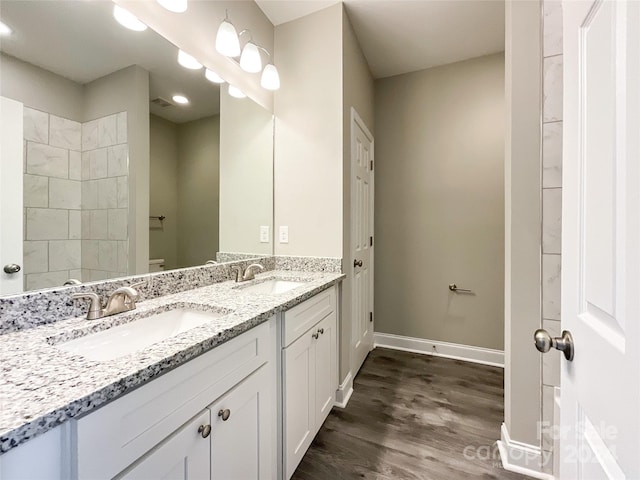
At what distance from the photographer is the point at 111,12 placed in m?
1.11

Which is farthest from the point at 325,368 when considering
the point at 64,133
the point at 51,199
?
the point at 64,133

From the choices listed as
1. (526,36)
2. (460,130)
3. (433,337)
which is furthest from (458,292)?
(526,36)

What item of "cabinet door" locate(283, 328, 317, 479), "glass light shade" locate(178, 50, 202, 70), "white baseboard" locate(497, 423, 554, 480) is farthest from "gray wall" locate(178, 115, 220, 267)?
"white baseboard" locate(497, 423, 554, 480)

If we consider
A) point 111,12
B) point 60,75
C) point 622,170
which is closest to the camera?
point 622,170

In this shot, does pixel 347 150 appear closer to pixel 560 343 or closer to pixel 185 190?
pixel 185 190

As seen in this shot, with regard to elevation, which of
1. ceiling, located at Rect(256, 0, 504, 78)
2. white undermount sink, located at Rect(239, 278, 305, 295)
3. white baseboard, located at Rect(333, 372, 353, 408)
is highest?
ceiling, located at Rect(256, 0, 504, 78)

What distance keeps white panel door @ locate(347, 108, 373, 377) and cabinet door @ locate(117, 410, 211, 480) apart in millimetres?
1447

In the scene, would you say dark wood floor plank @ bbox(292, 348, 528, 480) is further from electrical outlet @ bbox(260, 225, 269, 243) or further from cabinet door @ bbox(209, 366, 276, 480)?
electrical outlet @ bbox(260, 225, 269, 243)

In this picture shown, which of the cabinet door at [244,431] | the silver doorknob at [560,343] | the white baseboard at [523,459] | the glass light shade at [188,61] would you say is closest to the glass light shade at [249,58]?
the glass light shade at [188,61]

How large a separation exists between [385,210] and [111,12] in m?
2.39

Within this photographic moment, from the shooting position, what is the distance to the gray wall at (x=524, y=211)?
1.33 metres

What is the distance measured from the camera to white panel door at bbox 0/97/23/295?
2.77ft

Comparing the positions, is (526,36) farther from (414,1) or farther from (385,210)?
(385,210)

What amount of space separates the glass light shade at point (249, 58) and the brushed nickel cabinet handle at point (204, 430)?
1.80 meters
